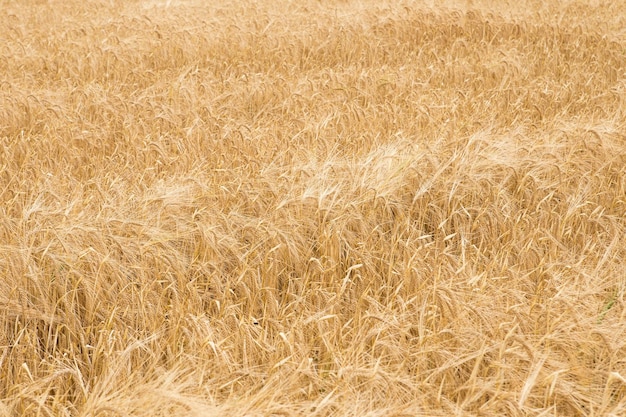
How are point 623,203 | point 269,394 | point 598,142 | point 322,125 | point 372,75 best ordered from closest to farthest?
point 269,394 < point 623,203 < point 598,142 < point 322,125 < point 372,75

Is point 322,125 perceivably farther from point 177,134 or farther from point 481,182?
point 481,182

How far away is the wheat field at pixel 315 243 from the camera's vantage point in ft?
6.03

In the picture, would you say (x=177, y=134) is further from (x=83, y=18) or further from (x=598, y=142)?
(x=83, y=18)

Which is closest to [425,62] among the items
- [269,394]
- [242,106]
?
[242,106]

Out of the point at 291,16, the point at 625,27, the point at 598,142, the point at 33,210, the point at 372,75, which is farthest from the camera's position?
the point at 291,16

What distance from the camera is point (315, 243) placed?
276 centimetres

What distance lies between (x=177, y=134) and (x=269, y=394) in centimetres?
274

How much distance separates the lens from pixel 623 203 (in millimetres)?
3080

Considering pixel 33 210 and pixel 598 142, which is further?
pixel 598 142

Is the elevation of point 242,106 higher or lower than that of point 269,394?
lower

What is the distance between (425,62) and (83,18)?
4.89 metres

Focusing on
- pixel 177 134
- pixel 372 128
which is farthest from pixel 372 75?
pixel 177 134

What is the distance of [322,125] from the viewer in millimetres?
4168

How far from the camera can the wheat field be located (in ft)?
6.03
